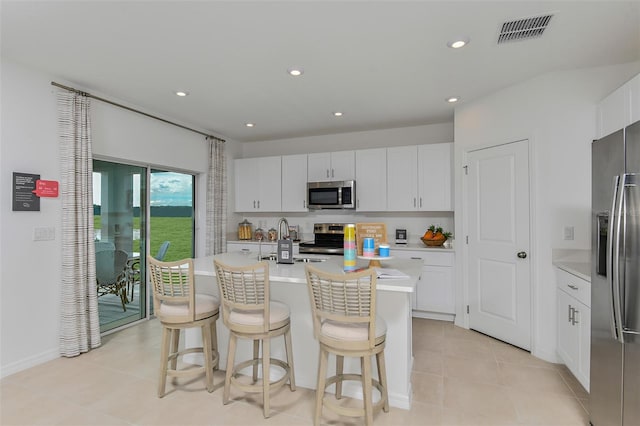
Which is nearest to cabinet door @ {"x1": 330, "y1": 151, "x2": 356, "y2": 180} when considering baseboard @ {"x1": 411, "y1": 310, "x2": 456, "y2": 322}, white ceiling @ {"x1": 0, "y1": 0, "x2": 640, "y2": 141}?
white ceiling @ {"x1": 0, "y1": 0, "x2": 640, "y2": 141}

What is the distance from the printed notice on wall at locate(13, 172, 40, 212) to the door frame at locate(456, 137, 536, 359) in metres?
4.24

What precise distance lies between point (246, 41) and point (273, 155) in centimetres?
330

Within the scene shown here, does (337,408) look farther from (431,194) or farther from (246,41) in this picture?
(431,194)

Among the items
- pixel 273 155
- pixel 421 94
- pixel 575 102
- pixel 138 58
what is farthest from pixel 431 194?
pixel 138 58

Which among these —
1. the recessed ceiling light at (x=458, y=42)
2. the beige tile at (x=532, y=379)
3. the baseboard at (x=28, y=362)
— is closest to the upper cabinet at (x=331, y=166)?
the recessed ceiling light at (x=458, y=42)

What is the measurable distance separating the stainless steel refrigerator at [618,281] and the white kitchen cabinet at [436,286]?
2159 mm

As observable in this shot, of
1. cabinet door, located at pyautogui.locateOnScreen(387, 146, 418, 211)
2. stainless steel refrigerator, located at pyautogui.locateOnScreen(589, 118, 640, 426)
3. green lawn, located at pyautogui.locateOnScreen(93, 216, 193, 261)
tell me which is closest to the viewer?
stainless steel refrigerator, located at pyautogui.locateOnScreen(589, 118, 640, 426)

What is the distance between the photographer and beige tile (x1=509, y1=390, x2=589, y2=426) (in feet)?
7.06

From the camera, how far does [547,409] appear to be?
2281mm

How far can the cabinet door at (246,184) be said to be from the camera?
215 inches

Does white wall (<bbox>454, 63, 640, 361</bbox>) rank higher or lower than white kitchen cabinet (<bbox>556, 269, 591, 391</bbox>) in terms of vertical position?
higher

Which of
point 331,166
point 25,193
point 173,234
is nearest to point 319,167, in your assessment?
point 331,166

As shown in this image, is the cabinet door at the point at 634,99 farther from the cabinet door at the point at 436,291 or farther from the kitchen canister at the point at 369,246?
the cabinet door at the point at 436,291

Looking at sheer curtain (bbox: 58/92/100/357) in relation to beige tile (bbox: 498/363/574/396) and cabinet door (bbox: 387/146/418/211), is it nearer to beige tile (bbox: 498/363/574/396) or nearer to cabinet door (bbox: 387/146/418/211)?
cabinet door (bbox: 387/146/418/211)
